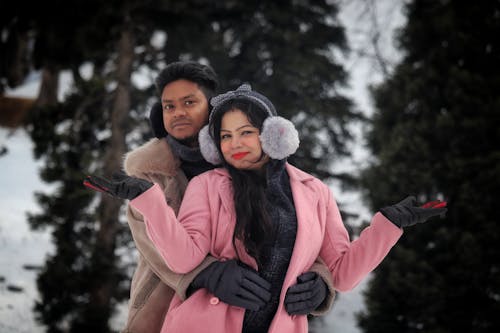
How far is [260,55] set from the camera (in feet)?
16.7

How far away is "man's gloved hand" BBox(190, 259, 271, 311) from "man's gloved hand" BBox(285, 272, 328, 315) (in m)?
0.10

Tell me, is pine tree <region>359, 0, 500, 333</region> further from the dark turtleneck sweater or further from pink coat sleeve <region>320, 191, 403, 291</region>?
the dark turtleneck sweater

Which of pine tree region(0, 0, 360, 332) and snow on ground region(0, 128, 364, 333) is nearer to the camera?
pine tree region(0, 0, 360, 332)

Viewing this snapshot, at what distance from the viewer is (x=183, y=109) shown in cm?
218

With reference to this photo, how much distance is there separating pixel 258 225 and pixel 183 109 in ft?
2.82

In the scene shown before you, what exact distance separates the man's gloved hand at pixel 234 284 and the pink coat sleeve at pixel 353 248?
1.29 ft

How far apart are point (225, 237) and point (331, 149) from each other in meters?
4.36

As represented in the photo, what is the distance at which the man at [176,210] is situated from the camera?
159cm

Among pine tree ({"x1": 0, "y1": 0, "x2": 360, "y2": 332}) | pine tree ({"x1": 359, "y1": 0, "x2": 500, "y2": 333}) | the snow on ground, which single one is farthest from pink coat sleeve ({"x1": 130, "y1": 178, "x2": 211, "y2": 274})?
the snow on ground

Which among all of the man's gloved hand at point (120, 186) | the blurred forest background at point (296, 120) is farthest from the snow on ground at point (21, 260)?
the man's gloved hand at point (120, 186)

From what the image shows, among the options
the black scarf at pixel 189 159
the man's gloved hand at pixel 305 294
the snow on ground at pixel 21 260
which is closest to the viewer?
the man's gloved hand at pixel 305 294

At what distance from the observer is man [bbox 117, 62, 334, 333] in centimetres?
159

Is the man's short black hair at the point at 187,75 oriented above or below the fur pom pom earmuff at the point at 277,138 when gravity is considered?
above

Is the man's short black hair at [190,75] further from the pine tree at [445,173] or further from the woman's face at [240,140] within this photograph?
the pine tree at [445,173]
